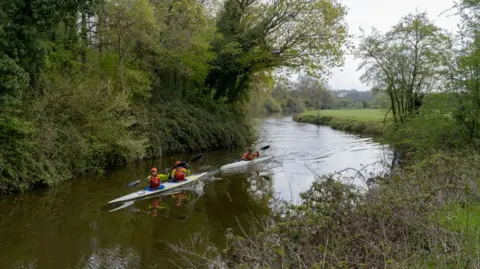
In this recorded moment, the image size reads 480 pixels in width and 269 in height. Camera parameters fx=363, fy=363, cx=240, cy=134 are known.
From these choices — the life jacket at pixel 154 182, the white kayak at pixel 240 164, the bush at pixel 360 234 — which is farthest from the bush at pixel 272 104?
Answer: the bush at pixel 360 234

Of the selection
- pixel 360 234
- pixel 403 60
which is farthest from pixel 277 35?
pixel 360 234

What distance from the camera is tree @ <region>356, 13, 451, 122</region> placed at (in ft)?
65.1

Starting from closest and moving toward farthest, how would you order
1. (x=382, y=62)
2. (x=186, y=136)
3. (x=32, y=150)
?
(x=32, y=150) → (x=186, y=136) → (x=382, y=62)

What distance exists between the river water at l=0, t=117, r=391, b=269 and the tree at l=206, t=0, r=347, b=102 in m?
7.91

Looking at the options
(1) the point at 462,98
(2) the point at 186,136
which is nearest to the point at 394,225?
(1) the point at 462,98

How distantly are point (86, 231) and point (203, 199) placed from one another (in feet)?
12.9

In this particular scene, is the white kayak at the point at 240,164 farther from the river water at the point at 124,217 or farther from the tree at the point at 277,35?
the tree at the point at 277,35

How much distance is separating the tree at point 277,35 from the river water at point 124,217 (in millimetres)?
7909

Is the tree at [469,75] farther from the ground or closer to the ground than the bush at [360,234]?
farther from the ground

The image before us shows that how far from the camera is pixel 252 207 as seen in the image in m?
10.6

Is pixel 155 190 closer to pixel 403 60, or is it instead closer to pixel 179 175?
pixel 179 175

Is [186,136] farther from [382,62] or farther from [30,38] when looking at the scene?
[382,62]

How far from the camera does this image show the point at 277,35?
70.2ft

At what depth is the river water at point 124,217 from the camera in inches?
283
